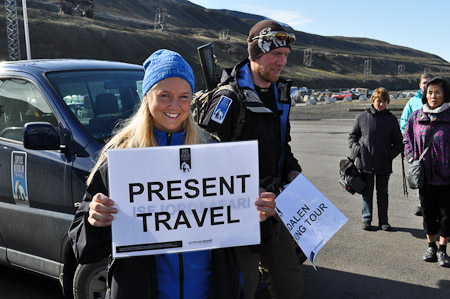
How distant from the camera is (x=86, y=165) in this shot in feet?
10.7

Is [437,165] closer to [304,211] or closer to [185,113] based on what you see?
[304,211]

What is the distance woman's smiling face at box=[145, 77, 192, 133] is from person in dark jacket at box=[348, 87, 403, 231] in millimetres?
4621

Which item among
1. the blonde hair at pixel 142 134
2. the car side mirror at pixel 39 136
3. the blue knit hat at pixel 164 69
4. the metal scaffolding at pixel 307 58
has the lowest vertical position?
the car side mirror at pixel 39 136

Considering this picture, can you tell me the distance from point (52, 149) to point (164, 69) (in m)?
1.83

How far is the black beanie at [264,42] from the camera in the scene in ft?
9.43

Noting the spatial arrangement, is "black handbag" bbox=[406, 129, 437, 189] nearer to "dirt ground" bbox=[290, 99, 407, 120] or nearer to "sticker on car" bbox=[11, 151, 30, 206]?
"sticker on car" bbox=[11, 151, 30, 206]

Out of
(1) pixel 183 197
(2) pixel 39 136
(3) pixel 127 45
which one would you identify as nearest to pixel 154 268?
(1) pixel 183 197

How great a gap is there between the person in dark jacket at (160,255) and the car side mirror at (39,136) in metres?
1.51

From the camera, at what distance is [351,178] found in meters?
5.73

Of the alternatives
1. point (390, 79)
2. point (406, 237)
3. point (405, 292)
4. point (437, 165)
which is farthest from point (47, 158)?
point (390, 79)

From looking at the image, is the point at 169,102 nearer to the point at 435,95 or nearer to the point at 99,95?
the point at 99,95

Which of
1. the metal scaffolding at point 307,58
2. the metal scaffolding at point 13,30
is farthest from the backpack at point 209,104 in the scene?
the metal scaffolding at point 307,58

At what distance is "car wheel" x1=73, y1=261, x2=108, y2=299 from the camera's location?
130 inches

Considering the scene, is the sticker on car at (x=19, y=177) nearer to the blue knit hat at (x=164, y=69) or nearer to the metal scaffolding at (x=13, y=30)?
the blue knit hat at (x=164, y=69)
